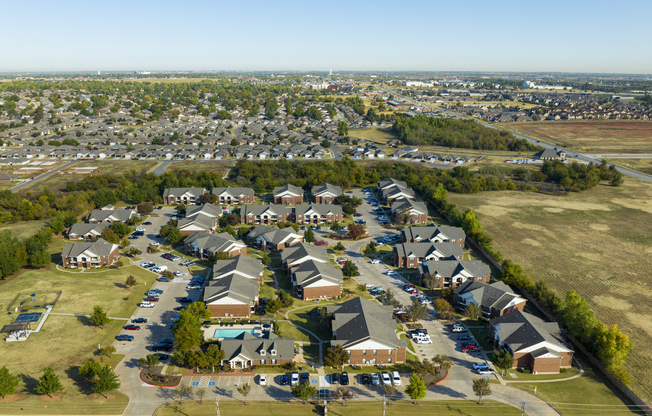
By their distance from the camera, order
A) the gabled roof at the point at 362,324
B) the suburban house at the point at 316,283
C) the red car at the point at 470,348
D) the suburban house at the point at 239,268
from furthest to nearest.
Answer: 1. the suburban house at the point at 239,268
2. the suburban house at the point at 316,283
3. the red car at the point at 470,348
4. the gabled roof at the point at 362,324

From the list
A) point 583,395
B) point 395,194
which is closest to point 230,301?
point 583,395

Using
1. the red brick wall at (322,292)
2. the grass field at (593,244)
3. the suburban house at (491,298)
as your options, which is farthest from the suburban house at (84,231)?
the grass field at (593,244)

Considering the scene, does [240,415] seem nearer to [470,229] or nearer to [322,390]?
[322,390]

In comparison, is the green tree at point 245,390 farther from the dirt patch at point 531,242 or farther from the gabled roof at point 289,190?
the gabled roof at point 289,190

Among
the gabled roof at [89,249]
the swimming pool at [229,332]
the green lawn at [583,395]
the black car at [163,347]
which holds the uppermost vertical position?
the gabled roof at [89,249]

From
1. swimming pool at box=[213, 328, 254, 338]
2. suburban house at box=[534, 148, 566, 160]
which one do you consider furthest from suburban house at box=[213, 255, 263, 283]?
suburban house at box=[534, 148, 566, 160]

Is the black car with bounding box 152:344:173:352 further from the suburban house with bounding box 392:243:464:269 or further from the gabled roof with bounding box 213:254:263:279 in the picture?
the suburban house with bounding box 392:243:464:269

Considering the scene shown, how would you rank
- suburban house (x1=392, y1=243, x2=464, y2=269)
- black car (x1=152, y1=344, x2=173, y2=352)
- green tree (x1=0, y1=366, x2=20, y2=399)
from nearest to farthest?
green tree (x1=0, y1=366, x2=20, y2=399), black car (x1=152, y1=344, x2=173, y2=352), suburban house (x1=392, y1=243, x2=464, y2=269)
